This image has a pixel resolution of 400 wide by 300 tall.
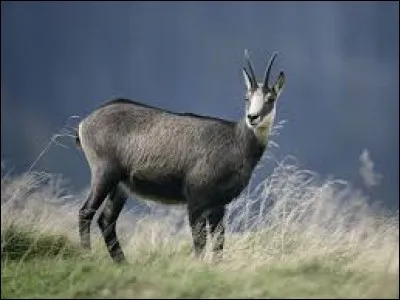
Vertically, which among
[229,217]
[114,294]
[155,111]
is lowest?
[229,217]

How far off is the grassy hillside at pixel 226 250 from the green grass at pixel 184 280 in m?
0.01

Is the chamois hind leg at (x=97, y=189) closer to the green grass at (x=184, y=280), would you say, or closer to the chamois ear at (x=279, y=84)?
the green grass at (x=184, y=280)

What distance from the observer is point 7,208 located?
11.7m

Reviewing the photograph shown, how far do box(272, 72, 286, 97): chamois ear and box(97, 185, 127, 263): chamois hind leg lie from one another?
258 cm

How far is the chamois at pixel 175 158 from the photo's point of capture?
12.1 metres

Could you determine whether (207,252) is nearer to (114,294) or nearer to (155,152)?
(155,152)

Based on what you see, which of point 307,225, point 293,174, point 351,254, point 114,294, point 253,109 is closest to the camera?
point 114,294

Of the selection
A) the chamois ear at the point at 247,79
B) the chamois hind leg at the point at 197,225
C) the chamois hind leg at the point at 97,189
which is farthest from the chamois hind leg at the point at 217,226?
the chamois ear at the point at 247,79

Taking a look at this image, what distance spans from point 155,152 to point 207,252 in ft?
5.48

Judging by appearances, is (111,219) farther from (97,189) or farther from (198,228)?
(198,228)

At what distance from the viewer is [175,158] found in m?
12.3

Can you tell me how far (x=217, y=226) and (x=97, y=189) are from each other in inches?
67.8

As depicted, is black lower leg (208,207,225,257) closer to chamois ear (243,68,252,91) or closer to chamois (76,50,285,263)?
chamois (76,50,285,263)

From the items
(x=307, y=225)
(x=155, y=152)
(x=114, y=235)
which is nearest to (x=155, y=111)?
(x=155, y=152)
